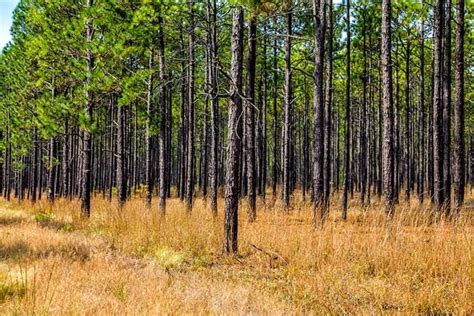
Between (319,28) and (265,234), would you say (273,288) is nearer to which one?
(265,234)

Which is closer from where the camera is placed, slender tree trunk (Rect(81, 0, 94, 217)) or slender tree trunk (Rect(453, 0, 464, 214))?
slender tree trunk (Rect(453, 0, 464, 214))

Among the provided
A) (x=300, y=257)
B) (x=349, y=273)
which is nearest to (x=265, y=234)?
(x=300, y=257)

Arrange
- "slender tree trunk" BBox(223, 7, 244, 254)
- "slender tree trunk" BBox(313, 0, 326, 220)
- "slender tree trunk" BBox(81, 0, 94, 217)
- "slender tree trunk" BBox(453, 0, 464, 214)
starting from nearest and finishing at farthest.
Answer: "slender tree trunk" BBox(223, 7, 244, 254)
"slender tree trunk" BBox(313, 0, 326, 220)
"slender tree trunk" BBox(453, 0, 464, 214)
"slender tree trunk" BBox(81, 0, 94, 217)

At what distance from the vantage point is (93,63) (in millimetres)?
13227

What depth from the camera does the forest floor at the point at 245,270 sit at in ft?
14.3

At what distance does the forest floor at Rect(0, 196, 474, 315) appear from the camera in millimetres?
4363

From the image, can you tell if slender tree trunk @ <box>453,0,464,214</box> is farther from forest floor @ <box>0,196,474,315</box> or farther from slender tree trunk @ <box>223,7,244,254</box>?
slender tree trunk @ <box>223,7,244,254</box>

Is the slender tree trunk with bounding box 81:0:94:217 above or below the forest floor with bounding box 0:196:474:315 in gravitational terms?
above

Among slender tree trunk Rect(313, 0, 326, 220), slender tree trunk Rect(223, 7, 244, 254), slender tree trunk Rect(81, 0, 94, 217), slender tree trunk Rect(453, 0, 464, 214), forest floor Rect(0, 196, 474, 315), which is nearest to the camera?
forest floor Rect(0, 196, 474, 315)

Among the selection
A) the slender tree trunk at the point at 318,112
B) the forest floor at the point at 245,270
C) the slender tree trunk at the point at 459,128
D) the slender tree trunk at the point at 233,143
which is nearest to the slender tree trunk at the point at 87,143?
the forest floor at the point at 245,270

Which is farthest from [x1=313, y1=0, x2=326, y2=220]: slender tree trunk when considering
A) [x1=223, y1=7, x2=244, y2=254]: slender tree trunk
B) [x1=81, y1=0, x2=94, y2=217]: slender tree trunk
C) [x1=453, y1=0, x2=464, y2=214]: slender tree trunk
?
[x1=81, y1=0, x2=94, y2=217]: slender tree trunk

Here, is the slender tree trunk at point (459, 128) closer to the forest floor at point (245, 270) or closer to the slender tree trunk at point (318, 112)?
the slender tree trunk at point (318, 112)

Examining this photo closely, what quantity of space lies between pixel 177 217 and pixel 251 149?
153 inches

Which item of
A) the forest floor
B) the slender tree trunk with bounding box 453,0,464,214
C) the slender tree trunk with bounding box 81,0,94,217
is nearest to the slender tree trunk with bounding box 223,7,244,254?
the forest floor
